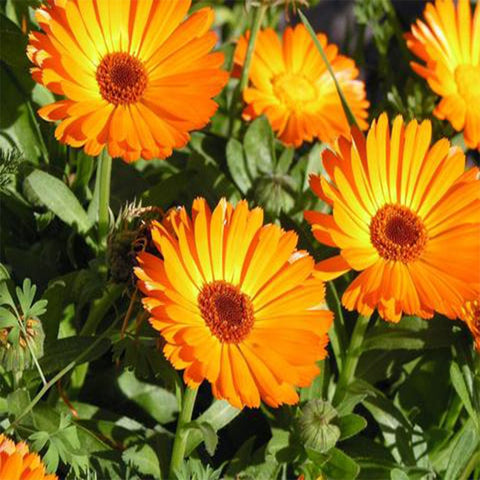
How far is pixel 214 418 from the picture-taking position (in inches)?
60.2

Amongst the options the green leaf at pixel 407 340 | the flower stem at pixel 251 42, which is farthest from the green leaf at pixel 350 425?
the flower stem at pixel 251 42

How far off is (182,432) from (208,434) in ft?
0.22

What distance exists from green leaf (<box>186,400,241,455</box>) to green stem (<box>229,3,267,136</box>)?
70 centimetres

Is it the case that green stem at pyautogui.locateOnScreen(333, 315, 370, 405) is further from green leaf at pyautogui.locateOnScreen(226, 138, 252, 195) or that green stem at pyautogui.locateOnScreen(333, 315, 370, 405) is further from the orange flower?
the orange flower

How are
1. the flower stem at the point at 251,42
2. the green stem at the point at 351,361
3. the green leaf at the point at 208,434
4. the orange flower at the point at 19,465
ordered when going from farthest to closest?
1. the flower stem at the point at 251,42
2. the green stem at the point at 351,361
3. the green leaf at the point at 208,434
4. the orange flower at the point at 19,465

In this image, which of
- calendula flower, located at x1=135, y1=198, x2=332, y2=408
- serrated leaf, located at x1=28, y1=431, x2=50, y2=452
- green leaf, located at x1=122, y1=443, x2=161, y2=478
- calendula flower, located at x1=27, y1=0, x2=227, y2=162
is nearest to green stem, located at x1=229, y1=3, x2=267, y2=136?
calendula flower, located at x1=27, y1=0, x2=227, y2=162

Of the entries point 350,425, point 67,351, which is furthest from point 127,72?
point 350,425

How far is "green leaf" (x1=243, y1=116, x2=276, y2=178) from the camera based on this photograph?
1.86 metres

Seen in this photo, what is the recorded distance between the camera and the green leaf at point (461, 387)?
1.54m

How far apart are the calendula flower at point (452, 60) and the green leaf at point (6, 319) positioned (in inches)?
37.3

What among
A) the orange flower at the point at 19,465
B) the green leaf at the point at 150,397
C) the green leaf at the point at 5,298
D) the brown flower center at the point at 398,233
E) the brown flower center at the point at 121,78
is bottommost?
the green leaf at the point at 150,397

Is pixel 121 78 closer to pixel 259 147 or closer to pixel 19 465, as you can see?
pixel 259 147

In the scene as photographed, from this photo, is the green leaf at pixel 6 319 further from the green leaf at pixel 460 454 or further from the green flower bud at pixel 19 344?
the green leaf at pixel 460 454

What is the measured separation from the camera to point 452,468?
1.55 meters
